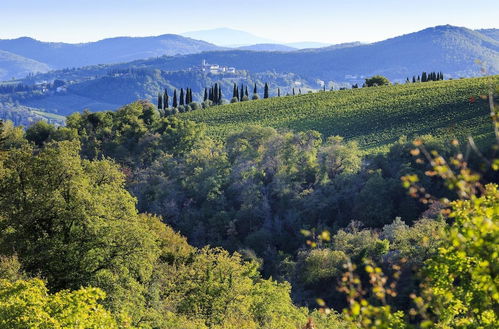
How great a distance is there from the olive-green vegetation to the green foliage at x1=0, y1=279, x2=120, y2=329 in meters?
0.08

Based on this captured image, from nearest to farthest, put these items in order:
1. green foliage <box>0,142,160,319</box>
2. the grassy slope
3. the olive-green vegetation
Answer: the olive-green vegetation
green foliage <box>0,142,160,319</box>
the grassy slope

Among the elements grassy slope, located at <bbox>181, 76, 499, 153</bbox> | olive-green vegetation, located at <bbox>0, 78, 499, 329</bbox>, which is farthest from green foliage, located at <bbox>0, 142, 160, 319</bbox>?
grassy slope, located at <bbox>181, 76, 499, 153</bbox>

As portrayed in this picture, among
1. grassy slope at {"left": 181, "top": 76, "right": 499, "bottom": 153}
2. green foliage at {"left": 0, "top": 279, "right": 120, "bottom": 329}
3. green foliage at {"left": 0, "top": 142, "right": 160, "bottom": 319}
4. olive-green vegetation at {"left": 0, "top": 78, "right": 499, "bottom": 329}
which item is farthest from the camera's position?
grassy slope at {"left": 181, "top": 76, "right": 499, "bottom": 153}

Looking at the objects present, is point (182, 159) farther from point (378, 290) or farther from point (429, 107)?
point (378, 290)

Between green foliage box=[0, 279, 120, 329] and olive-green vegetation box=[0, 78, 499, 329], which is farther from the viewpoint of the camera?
green foliage box=[0, 279, 120, 329]

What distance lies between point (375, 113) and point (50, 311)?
7608 centimetres

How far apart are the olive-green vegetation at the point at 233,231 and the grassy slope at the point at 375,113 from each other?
154 inches

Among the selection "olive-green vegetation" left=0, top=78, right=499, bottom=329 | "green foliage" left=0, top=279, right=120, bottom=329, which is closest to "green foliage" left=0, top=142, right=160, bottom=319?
"olive-green vegetation" left=0, top=78, right=499, bottom=329

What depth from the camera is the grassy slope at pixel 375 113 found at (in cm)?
7694

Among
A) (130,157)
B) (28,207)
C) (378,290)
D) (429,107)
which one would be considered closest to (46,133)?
(130,157)

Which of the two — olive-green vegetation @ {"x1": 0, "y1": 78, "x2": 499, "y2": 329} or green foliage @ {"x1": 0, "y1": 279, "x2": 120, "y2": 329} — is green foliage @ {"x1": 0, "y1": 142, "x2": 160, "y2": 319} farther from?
green foliage @ {"x1": 0, "y1": 279, "x2": 120, "y2": 329}

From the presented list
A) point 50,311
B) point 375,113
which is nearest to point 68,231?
point 50,311

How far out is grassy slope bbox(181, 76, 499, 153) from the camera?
252 ft

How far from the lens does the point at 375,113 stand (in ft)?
293
